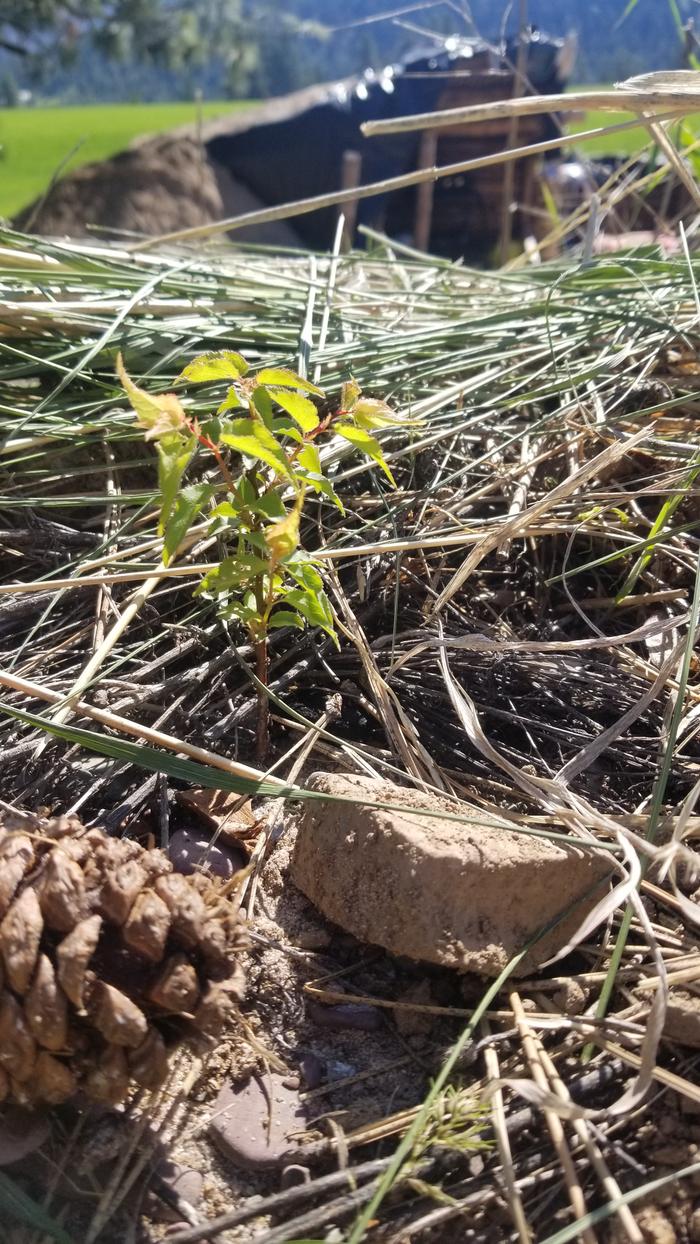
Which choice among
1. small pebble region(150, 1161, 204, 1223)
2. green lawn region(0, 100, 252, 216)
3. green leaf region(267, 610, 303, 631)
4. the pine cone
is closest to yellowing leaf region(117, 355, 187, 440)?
green leaf region(267, 610, 303, 631)

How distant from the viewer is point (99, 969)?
689mm

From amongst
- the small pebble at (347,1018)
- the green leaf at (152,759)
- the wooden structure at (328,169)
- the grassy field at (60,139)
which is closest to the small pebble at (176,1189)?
the small pebble at (347,1018)

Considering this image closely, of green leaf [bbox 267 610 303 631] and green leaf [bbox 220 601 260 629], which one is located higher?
green leaf [bbox 220 601 260 629]

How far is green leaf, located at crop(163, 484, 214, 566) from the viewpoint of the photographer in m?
0.79

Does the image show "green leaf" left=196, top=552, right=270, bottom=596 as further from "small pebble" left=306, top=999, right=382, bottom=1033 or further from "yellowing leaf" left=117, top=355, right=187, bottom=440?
"small pebble" left=306, top=999, right=382, bottom=1033

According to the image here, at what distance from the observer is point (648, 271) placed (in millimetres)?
1564

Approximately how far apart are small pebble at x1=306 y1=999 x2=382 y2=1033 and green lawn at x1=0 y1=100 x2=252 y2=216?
8874 mm

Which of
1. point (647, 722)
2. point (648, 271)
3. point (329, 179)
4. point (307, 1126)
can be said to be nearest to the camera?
point (307, 1126)

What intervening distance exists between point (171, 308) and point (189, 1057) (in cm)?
108

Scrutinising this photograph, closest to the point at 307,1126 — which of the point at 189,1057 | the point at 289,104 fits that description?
the point at 189,1057

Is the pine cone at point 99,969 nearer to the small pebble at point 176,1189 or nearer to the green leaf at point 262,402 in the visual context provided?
the small pebble at point 176,1189

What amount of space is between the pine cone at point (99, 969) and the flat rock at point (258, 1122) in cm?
11

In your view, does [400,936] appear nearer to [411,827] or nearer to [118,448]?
[411,827]

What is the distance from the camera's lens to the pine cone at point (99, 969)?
25.4 inches
